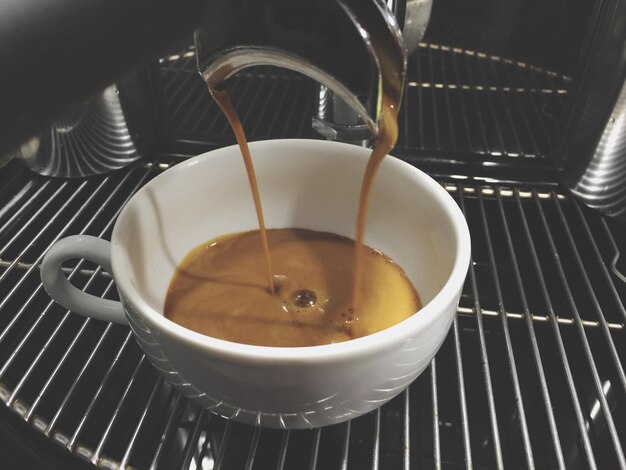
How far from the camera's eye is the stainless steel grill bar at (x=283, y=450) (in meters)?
0.35

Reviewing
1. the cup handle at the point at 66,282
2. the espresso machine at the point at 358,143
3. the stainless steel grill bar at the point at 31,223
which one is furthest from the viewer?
the stainless steel grill bar at the point at 31,223

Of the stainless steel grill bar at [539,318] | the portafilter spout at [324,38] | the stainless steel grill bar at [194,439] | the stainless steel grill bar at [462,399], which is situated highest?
the portafilter spout at [324,38]

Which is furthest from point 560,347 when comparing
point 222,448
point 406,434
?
point 222,448

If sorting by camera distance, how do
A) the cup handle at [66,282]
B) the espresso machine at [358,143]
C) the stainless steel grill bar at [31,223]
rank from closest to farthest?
1. the espresso machine at [358,143]
2. the cup handle at [66,282]
3. the stainless steel grill bar at [31,223]

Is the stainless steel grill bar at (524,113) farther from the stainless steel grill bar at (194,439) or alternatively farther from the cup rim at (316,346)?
the stainless steel grill bar at (194,439)

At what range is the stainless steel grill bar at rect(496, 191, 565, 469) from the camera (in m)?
0.36

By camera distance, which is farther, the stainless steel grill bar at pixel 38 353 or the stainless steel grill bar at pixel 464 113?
the stainless steel grill bar at pixel 464 113

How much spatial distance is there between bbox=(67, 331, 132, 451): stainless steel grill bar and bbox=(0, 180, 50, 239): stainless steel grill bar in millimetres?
175

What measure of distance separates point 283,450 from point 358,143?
27 cm

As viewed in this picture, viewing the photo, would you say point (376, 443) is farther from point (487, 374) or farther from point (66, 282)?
point (66, 282)

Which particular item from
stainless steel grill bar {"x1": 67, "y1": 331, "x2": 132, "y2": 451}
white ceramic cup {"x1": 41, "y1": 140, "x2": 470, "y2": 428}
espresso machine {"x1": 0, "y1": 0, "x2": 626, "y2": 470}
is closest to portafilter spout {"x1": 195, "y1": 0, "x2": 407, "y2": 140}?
espresso machine {"x1": 0, "y1": 0, "x2": 626, "y2": 470}

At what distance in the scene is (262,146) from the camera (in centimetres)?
48

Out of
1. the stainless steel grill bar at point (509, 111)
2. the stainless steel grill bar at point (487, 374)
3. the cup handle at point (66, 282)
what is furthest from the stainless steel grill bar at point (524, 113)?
the cup handle at point (66, 282)

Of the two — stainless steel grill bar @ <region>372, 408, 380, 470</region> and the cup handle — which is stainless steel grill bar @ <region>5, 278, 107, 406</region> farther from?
stainless steel grill bar @ <region>372, 408, 380, 470</region>
